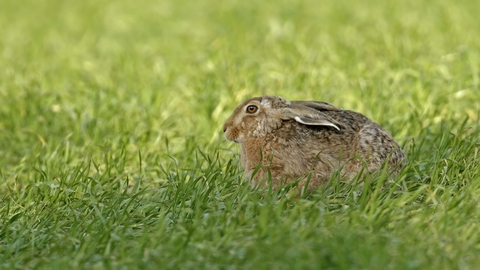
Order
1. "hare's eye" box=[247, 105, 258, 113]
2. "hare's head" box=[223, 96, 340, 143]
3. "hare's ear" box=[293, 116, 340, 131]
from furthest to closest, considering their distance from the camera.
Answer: "hare's eye" box=[247, 105, 258, 113] → "hare's head" box=[223, 96, 340, 143] → "hare's ear" box=[293, 116, 340, 131]

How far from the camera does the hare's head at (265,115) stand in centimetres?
514

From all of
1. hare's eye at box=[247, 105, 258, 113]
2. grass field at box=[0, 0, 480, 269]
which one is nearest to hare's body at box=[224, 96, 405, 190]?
hare's eye at box=[247, 105, 258, 113]

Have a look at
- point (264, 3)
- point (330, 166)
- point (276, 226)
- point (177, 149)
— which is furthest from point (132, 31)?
point (276, 226)

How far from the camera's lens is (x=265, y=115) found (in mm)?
5254

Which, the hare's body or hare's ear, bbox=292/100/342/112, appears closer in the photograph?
the hare's body

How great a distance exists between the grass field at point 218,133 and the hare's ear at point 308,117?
1.38 ft

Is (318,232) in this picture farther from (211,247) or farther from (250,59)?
(250,59)

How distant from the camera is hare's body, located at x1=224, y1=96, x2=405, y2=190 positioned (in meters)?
5.02

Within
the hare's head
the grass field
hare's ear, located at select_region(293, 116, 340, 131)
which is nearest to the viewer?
the grass field

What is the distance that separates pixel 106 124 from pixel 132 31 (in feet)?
19.1

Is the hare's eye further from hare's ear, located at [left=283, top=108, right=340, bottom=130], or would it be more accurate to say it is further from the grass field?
the grass field

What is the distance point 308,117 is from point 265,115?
12.4 inches

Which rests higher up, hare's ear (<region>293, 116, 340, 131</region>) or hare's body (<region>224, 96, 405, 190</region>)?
hare's ear (<region>293, 116, 340, 131</region>)

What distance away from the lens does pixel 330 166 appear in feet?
16.5
